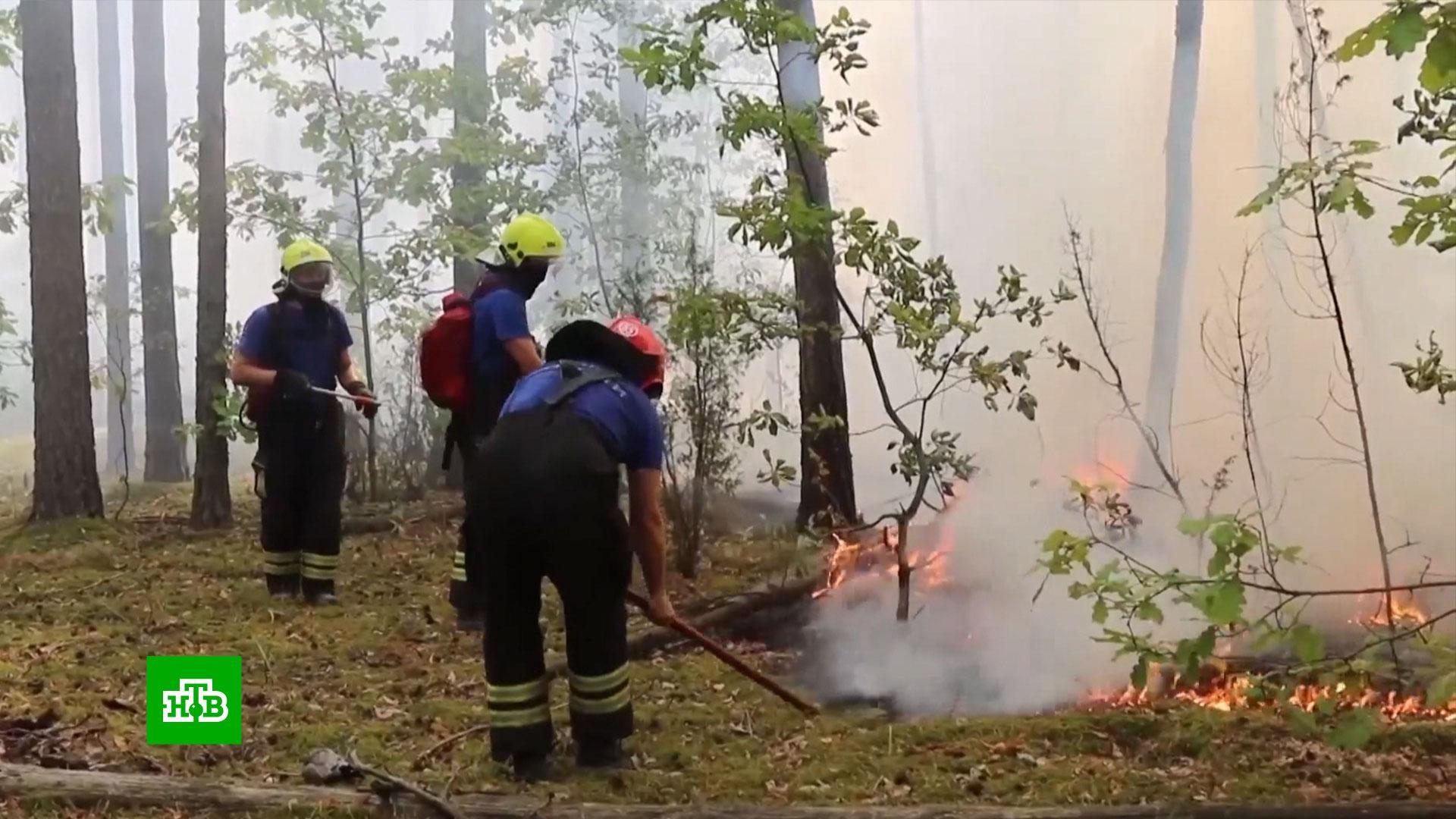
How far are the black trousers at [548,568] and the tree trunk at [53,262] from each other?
14.2 ft

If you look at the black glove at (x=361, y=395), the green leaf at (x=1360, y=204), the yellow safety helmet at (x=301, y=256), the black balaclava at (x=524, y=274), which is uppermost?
the yellow safety helmet at (x=301, y=256)

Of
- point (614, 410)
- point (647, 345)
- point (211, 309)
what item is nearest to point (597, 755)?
point (614, 410)

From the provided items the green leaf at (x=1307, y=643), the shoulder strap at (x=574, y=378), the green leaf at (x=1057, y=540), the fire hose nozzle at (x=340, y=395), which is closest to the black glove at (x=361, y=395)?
the fire hose nozzle at (x=340, y=395)

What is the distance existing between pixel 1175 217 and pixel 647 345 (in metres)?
3.98

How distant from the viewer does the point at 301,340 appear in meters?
4.43

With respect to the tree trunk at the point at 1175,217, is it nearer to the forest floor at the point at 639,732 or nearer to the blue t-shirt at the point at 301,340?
the forest floor at the point at 639,732

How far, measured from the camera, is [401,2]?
732 cm

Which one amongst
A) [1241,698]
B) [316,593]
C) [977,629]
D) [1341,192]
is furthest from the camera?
[977,629]

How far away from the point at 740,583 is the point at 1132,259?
2738 millimetres

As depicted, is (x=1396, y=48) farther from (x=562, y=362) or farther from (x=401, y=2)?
(x=401, y=2)

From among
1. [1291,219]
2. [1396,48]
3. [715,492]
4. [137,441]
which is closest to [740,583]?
[715,492]

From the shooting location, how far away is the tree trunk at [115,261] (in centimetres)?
787

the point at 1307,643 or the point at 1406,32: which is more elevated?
the point at 1406,32

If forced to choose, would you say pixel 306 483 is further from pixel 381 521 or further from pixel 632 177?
pixel 632 177
